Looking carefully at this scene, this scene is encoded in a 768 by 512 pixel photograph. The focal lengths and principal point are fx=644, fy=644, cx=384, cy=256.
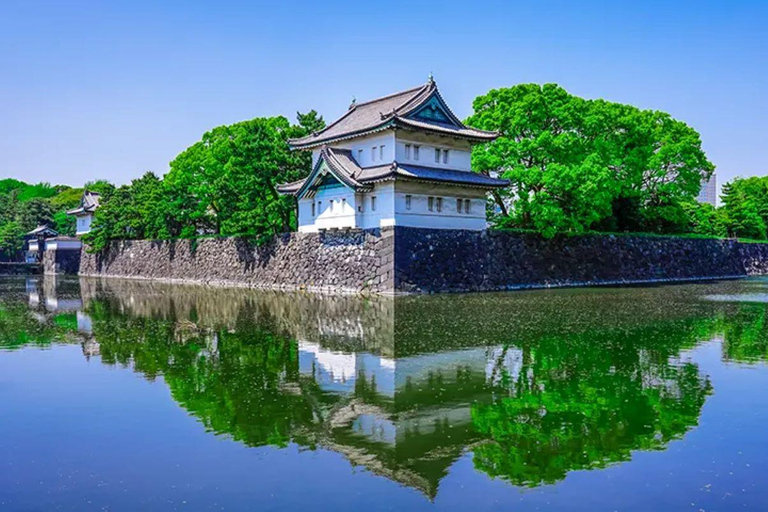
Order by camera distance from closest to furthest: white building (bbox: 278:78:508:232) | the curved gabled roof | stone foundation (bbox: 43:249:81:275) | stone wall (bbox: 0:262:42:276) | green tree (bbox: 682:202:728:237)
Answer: white building (bbox: 278:78:508:232) < the curved gabled roof < green tree (bbox: 682:202:728:237) < stone wall (bbox: 0:262:42:276) < stone foundation (bbox: 43:249:81:275)

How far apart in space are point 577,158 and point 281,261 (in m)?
16.8

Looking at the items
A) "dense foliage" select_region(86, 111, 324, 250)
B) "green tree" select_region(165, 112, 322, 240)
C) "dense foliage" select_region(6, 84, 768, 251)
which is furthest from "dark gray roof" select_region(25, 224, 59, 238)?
"green tree" select_region(165, 112, 322, 240)

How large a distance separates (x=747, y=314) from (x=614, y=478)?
1636 cm

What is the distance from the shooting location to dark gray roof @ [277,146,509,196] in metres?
28.6

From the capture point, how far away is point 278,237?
35062mm

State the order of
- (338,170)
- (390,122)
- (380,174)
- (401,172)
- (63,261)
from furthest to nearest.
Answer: (63,261)
(338,170)
(390,122)
(380,174)
(401,172)

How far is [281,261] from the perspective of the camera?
1361 inches

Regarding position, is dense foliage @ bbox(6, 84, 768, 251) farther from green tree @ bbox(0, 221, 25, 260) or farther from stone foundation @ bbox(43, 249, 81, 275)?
green tree @ bbox(0, 221, 25, 260)

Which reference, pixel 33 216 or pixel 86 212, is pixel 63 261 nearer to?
pixel 86 212

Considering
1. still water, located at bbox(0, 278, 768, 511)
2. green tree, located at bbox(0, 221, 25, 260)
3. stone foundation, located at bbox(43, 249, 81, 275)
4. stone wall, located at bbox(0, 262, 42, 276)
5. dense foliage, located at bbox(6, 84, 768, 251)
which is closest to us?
still water, located at bbox(0, 278, 768, 511)

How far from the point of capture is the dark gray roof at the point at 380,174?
93.8 ft

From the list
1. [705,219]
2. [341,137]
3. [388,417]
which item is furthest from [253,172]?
[705,219]

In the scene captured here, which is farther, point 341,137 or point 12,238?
point 12,238

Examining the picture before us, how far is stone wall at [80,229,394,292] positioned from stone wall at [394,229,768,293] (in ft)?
5.58
